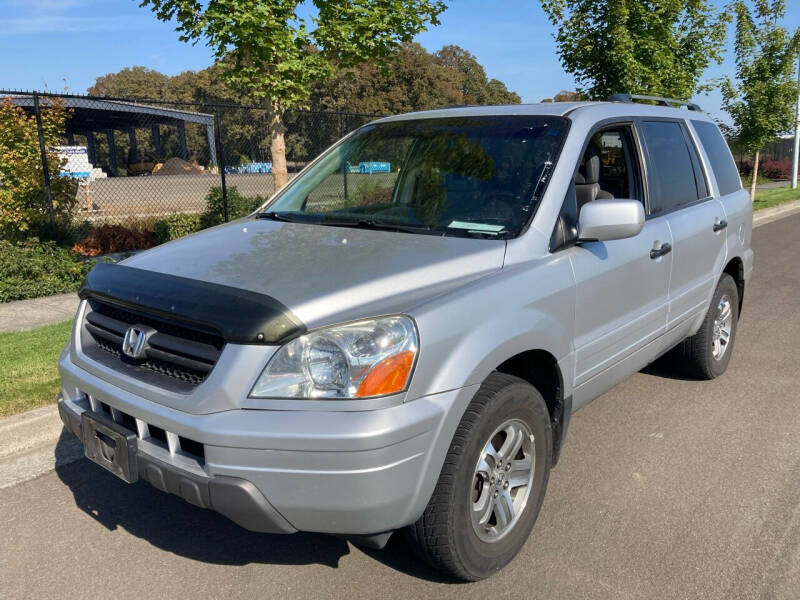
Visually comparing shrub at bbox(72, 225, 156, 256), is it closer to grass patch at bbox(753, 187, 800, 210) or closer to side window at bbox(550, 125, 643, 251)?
side window at bbox(550, 125, 643, 251)

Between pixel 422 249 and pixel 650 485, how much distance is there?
1815 mm

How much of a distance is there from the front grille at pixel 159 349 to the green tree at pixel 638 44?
38.0 feet

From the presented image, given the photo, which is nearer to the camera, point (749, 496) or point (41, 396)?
point (749, 496)

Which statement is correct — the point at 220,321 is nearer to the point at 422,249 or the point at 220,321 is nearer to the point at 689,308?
the point at 422,249

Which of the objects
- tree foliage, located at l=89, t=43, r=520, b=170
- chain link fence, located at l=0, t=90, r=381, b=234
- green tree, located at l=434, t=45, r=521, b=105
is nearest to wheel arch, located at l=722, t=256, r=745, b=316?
chain link fence, located at l=0, t=90, r=381, b=234

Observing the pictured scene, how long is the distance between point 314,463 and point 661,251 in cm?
252

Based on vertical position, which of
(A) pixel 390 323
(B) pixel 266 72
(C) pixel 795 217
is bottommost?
(C) pixel 795 217

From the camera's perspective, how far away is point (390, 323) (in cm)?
246

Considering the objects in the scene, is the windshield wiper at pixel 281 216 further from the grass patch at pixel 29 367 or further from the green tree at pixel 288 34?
the green tree at pixel 288 34

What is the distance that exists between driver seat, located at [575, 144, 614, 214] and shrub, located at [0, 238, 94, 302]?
6311 millimetres

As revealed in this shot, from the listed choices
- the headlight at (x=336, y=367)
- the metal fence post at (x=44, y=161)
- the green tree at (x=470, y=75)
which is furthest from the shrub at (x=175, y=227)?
the green tree at (x=470, y=75)

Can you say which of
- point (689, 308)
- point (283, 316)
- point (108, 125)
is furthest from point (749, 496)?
point (108, 125)

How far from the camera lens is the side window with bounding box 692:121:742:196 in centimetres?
504

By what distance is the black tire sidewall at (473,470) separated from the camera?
2.63 meters
